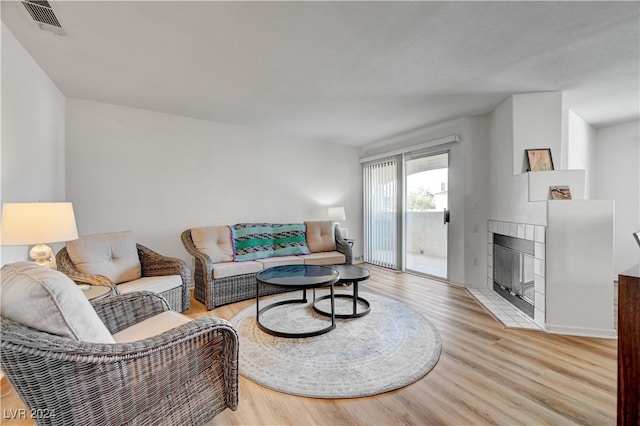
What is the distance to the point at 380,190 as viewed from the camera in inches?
205

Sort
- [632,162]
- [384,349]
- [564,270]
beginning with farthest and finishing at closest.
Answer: [632,162], [564,270], [384,349]

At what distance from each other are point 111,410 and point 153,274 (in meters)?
2.14

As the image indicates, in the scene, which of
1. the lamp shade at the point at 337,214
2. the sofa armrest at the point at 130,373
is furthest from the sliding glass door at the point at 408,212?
the sofa armrest at the point at 130,373

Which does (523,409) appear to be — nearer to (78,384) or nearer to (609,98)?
(78,384)

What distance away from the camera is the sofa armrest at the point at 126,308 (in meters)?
1.57

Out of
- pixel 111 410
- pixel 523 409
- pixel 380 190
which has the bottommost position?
pixel 523 409

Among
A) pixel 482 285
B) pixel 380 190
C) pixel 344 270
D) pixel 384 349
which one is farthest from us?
pixel 380 190

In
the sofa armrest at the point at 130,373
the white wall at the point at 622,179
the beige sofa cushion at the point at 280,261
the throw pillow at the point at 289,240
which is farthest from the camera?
the throw pillow at the point at 289,240

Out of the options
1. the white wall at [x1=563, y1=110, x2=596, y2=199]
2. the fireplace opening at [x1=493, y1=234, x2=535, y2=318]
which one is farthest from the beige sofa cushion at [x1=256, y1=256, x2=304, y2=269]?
the white wall at [x1=563, y1=110, x2=596, y2=199]

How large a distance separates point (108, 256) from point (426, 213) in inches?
170

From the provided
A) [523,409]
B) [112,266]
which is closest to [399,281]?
[523,409]

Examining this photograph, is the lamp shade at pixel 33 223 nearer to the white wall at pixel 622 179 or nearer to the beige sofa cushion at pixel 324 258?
the beige sofa cushion at pixel 324 258

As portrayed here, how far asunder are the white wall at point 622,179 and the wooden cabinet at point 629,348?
4.28 meters

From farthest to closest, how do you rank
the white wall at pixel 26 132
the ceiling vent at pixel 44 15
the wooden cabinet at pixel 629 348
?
1. the white wall at pixel 26 132
2. the ceiling vent at pixel 44 15
3. the wooden cabinet at pixel 629 348
